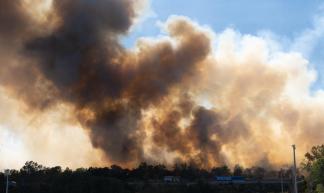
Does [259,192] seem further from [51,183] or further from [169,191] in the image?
[51,183]

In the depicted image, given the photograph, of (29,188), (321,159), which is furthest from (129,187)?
(321,159)

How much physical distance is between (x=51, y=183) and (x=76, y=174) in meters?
8.40

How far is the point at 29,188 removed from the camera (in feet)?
603

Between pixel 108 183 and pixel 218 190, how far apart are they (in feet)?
142

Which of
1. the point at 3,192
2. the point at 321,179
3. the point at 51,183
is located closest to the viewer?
the point at 321,179

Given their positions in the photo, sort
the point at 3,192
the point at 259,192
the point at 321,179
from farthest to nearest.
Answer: the point at 259,192, the point at 3,192, the point at 321,179

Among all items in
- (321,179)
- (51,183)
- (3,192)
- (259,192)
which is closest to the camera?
(321,179)

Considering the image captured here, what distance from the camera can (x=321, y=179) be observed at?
103 m

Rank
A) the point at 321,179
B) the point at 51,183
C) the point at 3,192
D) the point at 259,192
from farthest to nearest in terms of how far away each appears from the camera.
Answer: the point at 259,192, the point at 51,183, the point at 3,192, the point at 321,179

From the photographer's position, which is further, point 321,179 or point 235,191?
point 235,191

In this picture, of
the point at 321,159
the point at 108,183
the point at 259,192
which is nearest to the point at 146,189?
the point at 108,183

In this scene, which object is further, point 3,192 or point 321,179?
point 3,192

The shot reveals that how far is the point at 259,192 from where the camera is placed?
193 m

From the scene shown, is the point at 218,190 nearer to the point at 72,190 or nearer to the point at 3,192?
the point at 72,190
